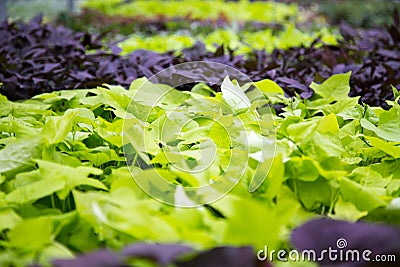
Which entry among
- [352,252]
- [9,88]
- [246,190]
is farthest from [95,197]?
[9,88]

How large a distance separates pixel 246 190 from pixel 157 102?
659 millimetres

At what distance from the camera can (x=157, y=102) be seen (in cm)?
160

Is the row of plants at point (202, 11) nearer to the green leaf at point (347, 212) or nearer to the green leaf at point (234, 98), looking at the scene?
the green leaf at point (234, 98)

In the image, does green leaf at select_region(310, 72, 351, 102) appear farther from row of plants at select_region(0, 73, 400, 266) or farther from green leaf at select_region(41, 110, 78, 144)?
green leaf at select_region(41, 110, 78, 144)

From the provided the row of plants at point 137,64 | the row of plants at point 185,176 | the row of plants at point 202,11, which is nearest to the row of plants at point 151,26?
the row of plants at point 202,11

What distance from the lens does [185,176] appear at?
100 centimetres

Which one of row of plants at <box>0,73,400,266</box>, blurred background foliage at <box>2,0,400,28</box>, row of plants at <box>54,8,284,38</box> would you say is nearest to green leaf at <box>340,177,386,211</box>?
row of plants at <box>0,73,400,266</box>

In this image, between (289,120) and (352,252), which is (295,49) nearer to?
(289,120)

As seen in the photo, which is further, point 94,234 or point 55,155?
point 55,155

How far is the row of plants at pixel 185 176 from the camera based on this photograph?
2.63ft

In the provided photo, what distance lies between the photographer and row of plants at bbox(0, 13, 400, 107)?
2131mm

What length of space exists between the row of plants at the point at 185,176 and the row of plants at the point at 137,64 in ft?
1.79

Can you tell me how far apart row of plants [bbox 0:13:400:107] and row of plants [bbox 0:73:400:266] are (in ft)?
1.79

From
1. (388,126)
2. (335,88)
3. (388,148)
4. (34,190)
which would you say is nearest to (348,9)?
(335,88)
